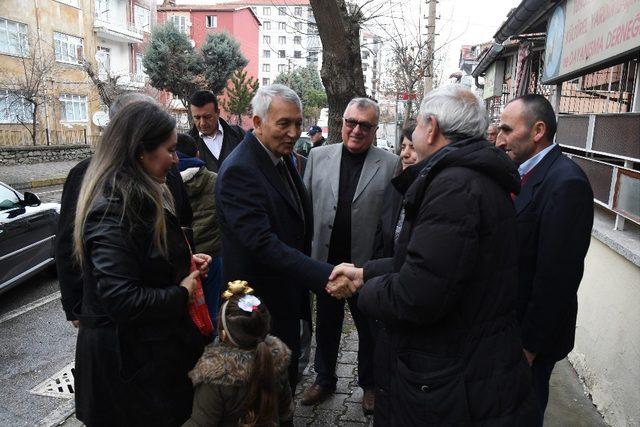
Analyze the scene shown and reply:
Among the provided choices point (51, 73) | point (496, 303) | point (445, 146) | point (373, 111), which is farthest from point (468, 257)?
point (51, 73)

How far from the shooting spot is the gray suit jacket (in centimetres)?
341

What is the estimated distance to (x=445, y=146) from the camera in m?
1.84

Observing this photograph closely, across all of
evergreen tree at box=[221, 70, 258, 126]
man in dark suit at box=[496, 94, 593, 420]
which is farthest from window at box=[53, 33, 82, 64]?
man in dark suit at box=[496, 94, 593, 420]

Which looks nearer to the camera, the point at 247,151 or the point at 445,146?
the point at 445,146

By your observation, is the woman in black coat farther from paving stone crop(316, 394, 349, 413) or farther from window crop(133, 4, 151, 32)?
window crop(133, 4, 151, 32)

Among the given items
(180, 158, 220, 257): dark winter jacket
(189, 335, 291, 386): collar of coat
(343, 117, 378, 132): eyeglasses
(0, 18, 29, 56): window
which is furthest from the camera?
(0, 18, 29, 56): window

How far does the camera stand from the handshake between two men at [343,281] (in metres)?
2.62

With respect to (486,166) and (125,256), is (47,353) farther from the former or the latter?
(486,166)

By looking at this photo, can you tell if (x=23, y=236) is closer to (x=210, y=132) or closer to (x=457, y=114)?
(x=210, y=132)

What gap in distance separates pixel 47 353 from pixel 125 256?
355 cm

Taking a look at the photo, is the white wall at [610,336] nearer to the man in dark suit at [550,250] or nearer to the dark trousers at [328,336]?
the man in dark suit at [550,250]

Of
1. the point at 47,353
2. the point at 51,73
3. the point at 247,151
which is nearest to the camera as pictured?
the point at 247,151

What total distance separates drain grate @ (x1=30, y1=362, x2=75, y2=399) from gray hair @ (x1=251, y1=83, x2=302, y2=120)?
2617 millimetres

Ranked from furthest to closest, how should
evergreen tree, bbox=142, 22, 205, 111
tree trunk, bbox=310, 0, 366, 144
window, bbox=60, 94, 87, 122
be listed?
evergreen tree, bbox=142, 22, 205, 111 → window, bbox=60, 94, 87, 122 → tree trunk, bbox=310, 0, 366, 144
